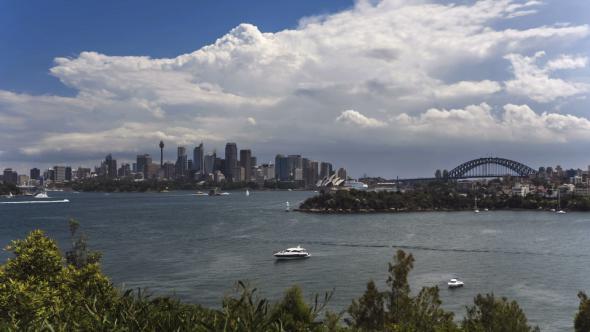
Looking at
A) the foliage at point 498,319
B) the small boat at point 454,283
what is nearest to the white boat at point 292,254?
the small boat at point 454,283

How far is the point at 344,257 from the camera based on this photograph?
35438 mm

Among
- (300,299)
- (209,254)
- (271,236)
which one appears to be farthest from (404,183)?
(300,299)

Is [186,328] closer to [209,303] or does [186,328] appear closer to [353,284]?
[209,303]

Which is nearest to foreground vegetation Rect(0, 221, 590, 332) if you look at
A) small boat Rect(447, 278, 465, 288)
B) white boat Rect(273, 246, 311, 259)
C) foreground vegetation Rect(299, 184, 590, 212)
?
small boat Rect(447, 278, 465, 288)

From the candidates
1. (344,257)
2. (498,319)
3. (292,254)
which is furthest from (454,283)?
(498,319)

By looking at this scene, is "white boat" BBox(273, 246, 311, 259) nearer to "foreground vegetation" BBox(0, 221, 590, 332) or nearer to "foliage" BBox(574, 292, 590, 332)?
"foreground vegetation" BBox(0, 221, 590, 332)

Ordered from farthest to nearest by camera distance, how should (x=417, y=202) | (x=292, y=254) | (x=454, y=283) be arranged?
(x=417, y=202), (x=292, y=254), (x=454, y=283)

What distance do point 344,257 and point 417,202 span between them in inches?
2212

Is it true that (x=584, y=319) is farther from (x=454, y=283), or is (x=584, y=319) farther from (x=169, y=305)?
(x=454, y=283)

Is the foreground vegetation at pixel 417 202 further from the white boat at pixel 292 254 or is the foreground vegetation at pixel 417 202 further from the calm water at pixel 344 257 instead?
the white boat at pixel 292 254

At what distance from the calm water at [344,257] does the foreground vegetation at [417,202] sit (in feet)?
77.0

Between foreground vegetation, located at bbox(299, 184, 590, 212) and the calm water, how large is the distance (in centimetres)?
2347

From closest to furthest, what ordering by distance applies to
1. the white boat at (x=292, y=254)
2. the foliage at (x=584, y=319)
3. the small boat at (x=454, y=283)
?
the foliage at (x=584, y=319) < the small boat at (x=454, y=283) < the white boat at (x=292, y=254)

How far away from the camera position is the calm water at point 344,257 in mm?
24844
